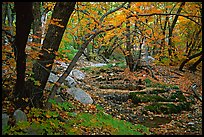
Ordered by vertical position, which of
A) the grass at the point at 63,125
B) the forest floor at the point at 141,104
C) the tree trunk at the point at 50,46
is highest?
the tree trunk at the point at 50,46

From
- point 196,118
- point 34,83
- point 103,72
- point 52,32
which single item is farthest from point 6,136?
point 103,72

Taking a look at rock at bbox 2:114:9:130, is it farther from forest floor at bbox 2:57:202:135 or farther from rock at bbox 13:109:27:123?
forest floor at bbox 2:57:202:135

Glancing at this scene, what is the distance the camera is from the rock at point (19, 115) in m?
5.07

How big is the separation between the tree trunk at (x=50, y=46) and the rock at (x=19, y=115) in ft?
2.52

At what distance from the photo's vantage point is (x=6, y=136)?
4.39 meters

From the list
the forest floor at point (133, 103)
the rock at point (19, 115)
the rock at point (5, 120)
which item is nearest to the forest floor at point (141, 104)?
the forest floor at point (133, 103)

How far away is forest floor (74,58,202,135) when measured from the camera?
314 inches

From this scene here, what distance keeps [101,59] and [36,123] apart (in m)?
22.5

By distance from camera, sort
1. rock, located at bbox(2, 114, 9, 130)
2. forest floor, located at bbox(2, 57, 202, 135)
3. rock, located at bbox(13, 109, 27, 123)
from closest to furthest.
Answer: rock, located at bbox(2, 114, 9, 130) < rock, located at bbox(13, 109, 27, 123) < forest floor, located at bbox(2, 57, 202, 135)

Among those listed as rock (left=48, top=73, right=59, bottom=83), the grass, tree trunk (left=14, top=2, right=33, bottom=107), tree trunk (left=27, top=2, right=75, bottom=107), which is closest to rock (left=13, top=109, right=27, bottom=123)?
the grass

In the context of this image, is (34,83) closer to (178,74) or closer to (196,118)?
(196,118)

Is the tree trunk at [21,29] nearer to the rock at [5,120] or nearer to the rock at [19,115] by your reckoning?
the rock at [19,115]

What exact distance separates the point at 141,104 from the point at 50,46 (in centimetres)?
588

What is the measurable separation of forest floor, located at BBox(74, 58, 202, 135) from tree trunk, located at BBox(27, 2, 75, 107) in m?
3.70
